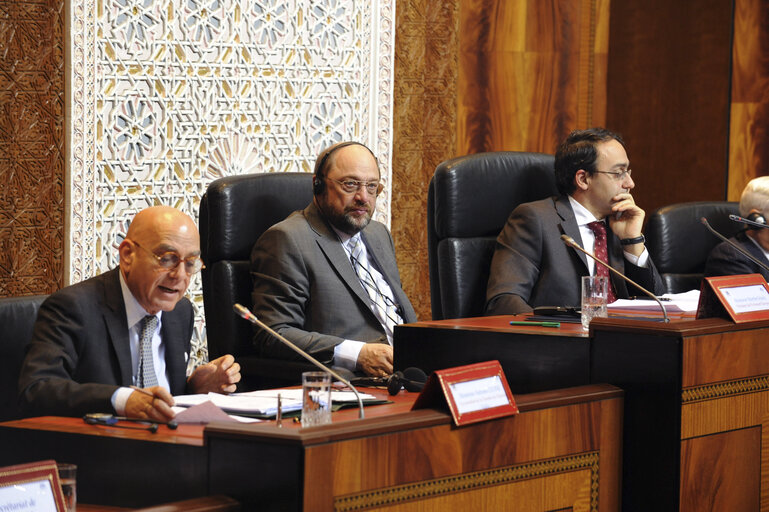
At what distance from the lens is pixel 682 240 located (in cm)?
385

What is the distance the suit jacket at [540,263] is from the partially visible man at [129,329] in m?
1.13

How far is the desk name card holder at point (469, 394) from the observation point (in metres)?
1.76

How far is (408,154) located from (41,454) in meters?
2.95

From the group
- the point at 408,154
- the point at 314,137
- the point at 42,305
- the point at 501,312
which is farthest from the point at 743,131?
the point at 42,305

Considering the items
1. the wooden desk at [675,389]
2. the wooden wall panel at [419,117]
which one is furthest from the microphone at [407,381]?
the wooden wall panel at [419,117]

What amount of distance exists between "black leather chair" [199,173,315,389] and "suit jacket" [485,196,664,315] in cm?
71

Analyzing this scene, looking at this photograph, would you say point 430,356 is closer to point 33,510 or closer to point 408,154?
point 33,510

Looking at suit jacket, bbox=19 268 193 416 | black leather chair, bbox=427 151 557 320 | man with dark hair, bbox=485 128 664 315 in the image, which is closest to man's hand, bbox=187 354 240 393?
suit jacket, bbox=19 268 193 416

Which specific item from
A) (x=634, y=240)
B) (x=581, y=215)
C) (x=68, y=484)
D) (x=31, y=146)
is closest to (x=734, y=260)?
(x=634, y=240)

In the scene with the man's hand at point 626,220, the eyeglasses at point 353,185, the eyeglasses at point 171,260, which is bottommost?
the eyeglasses at point 171,260

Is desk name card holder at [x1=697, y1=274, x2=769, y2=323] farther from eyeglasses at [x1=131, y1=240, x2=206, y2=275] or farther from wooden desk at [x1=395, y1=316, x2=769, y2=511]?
eyeglasses at [x1=131, y1=240, x2=206, y2=275]

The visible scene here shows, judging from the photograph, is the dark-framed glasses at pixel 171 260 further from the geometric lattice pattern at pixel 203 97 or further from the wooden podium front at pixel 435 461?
the geometric lattice pattern at pixel 203 97

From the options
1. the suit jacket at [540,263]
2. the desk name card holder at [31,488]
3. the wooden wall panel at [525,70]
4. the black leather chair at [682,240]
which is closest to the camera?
the desk name card holder at [31,488]

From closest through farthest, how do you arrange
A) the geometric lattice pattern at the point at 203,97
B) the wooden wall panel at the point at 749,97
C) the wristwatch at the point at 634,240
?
the wristwatch at the point at 634,240 → the geometric lattice pattern at the point at 203,97 → the wooden wall panel at the point at 749,97
